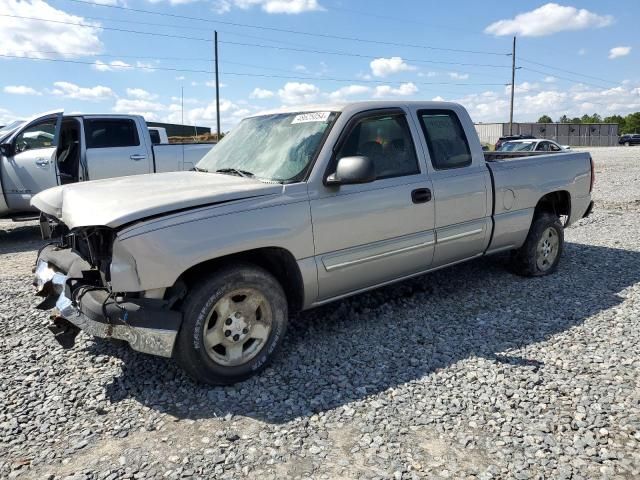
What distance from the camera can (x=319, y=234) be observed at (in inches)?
153

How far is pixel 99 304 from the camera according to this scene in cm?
330

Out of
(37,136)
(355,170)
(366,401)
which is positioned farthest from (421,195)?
(37,136)

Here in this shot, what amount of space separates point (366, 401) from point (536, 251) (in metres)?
3.42

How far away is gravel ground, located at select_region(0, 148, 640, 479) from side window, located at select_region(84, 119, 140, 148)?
497 centimetres

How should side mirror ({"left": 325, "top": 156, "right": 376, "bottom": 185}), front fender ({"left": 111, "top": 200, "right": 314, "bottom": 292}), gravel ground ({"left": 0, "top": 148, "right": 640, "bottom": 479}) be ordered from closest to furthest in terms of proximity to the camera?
gravel ground ({"left": 0, "top": 148, "right": 640, "bottom": 479}), front fender ({"left": 111, "top": 200, "right": 314, "bottom": 292}), side mirror ({"left": 325, "top": 156, "right": 376, "bottom": 185})

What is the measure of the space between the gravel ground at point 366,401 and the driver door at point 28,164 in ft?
13.8

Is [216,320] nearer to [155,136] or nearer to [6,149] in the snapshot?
[6,149]

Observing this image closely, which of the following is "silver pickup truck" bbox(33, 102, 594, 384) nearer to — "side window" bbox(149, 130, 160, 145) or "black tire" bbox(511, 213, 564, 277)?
"black tire" bbox(511, 213, 564, 277)

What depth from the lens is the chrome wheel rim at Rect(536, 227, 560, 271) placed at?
19.5 feet

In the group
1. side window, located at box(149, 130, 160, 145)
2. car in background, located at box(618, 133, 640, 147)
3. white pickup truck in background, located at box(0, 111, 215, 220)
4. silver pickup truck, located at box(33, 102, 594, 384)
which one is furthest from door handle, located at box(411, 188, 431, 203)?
car in background, located at box(618, 133, 640, 147)

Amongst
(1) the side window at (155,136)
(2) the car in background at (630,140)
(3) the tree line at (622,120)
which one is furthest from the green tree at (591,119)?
(1) the side window at (155,136)

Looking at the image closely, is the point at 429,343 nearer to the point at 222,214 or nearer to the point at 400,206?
the point at 400,206

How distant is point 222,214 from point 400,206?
5.27 feet

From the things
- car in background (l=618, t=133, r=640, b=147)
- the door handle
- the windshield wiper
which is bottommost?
the door handle
